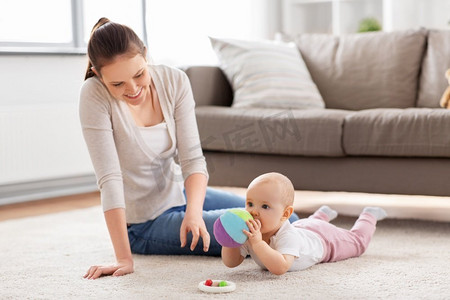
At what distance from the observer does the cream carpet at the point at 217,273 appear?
171cm

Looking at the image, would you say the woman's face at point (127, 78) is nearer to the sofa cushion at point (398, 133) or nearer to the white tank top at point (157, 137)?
the white tank top at point (157, 137)

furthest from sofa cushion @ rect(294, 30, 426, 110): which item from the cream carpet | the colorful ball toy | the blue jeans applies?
the colorful ball toy

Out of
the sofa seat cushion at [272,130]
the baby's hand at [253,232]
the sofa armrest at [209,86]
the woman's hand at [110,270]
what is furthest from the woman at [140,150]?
the sofa armrest at [209,86]

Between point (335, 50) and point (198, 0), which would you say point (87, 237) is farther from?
point (198, 0)

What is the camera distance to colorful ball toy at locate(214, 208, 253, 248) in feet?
5.74

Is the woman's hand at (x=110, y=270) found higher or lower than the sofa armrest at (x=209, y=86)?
lower

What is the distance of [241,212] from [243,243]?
8cm

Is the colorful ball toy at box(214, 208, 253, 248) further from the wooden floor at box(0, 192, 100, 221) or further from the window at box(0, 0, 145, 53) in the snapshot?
the window at box(0, 0, 145, 53)

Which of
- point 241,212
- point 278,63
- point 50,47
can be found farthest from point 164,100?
point 50,47

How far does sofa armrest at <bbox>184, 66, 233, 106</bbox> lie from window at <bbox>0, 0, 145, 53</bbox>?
0.65 m

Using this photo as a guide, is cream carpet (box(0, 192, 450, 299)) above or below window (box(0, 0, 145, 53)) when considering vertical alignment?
below

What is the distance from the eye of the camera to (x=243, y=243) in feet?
5.83

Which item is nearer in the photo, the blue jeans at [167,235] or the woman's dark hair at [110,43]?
the woman's dark hair at [110,43]

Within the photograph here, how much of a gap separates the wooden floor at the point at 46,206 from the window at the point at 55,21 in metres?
0.77
